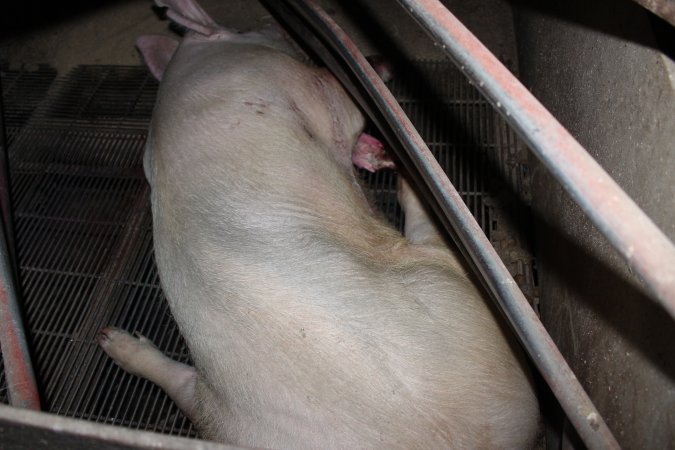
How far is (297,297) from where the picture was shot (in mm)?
1770

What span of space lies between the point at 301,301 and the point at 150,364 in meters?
0.94

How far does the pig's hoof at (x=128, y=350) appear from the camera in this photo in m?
2.43

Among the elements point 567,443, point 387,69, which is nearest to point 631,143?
point 567,443

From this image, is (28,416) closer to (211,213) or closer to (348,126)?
(211,213)

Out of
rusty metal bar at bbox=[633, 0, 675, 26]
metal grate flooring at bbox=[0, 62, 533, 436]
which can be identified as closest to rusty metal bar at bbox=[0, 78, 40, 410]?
metal grate flooring at bbox=[0, 62, 533, 436]

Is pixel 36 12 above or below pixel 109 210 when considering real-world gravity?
above

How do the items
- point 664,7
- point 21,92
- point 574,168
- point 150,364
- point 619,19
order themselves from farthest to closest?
1. point 21,92
2. point 150,364
3. point 619,19
4. point 664,7
5. point 574,168

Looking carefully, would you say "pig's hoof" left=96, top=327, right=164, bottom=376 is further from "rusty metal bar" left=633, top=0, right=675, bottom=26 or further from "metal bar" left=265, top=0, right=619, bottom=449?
"rusty metal bar" left=633, top=0, right=675, bottom=26

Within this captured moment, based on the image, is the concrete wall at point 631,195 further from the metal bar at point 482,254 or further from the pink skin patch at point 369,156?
the pink skin patch at point 369,156

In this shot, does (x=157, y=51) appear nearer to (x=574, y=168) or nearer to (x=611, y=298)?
(x=611, y=298)

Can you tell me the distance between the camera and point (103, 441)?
978 mm

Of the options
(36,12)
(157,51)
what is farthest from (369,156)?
(36,12)

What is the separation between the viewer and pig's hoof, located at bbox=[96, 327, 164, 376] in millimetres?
2432

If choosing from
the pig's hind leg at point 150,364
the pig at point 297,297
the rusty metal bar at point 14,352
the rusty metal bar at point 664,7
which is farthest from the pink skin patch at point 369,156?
the rusty metal bar at point 664,7
